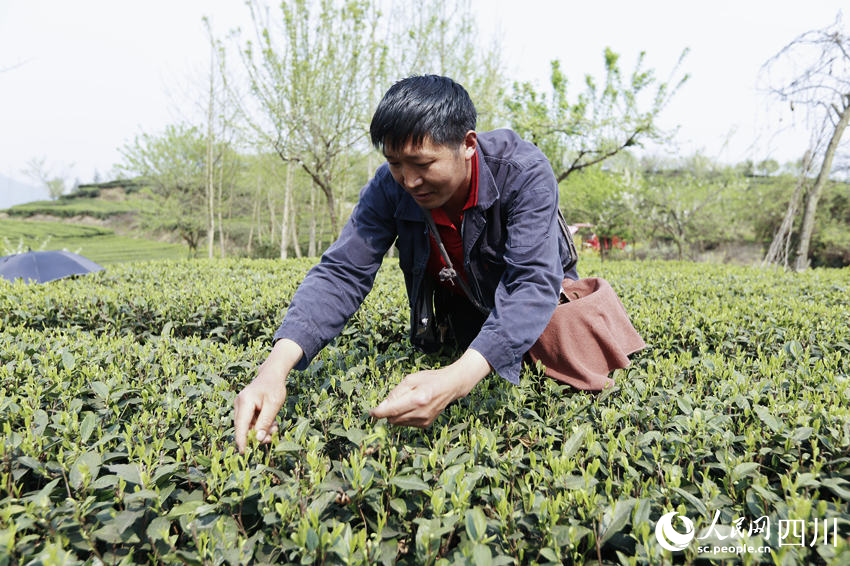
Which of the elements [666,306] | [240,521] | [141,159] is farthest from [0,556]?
[141,159]

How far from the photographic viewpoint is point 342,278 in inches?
78.0

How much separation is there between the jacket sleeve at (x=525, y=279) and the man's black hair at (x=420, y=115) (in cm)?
39

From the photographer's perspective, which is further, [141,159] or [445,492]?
[141,159]

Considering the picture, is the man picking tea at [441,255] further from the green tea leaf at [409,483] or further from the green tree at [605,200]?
the green tree at [605,200]

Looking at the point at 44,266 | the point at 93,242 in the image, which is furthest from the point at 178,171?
the point at 93,242

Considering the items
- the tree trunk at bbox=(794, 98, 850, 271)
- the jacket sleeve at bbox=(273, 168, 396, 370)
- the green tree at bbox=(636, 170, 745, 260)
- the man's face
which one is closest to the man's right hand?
the jacket sleeve at bbox=(273, 168, 396, 370)

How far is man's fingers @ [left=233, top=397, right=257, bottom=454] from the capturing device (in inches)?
51.2

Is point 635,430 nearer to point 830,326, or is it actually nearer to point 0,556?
point 0,556

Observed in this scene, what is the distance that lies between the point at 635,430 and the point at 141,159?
26316 millimetres

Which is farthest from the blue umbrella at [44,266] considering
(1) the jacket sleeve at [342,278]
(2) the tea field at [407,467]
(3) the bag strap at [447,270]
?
(3) the bag strap at [447,270]

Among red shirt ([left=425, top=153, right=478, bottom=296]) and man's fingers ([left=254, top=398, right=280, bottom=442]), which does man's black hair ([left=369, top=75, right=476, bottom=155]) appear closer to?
red shirt ([left=425, top=153, right=478, bottom=296])

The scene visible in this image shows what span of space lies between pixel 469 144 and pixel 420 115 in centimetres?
35

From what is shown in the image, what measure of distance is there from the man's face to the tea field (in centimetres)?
72

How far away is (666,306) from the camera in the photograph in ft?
10.8
